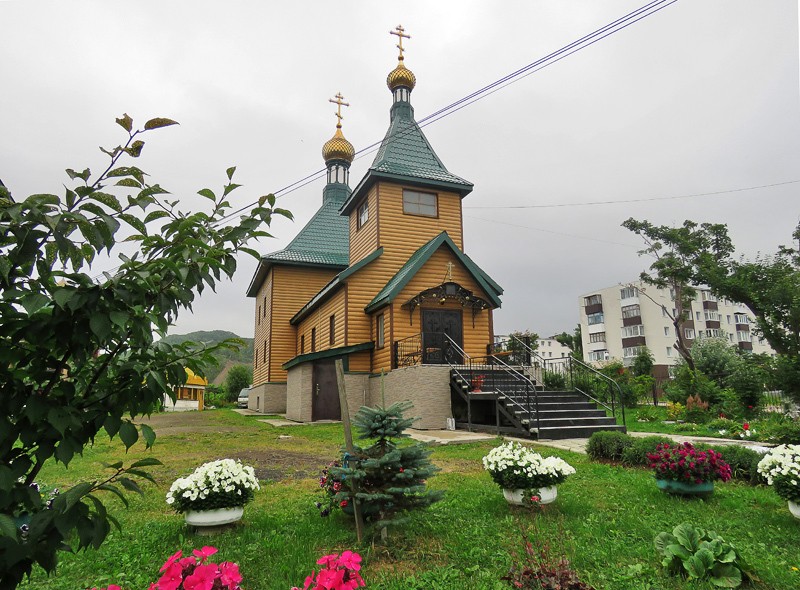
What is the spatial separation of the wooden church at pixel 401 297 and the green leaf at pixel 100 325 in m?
12.2

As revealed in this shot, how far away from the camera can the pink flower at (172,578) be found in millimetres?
1636

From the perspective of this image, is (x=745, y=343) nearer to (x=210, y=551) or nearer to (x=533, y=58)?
(x=533, y=58)

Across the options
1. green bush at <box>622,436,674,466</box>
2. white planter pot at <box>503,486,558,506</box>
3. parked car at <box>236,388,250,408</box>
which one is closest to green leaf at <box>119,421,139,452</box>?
white planter pot at <box>503,486,558,506</box>

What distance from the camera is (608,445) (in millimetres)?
7910

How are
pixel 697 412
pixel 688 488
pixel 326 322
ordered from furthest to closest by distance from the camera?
pixel 326 322 → pixel 697 412 → pixel 688 488

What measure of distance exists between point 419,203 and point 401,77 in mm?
6453

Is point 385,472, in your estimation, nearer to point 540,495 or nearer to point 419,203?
point 540,495

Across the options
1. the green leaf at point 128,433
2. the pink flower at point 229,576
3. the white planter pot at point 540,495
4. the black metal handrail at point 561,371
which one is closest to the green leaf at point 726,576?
the white planter pot at point 540,495

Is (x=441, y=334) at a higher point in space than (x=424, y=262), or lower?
lower

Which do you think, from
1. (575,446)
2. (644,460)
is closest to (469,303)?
(575,446)

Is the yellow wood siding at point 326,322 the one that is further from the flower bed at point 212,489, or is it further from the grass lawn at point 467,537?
the flower bed at point 212,489

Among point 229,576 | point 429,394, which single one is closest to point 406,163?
point 429,394

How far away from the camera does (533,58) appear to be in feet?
31.6

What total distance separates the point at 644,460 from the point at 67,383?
25.0ft
